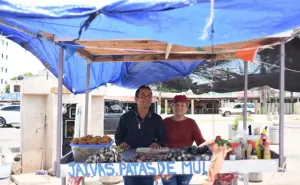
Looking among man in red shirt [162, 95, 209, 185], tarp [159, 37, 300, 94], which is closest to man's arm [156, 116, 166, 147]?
man in red shirt [162, 95, 209, 185]

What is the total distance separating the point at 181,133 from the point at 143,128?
488mm

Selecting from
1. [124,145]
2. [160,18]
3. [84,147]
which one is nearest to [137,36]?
[160,18]

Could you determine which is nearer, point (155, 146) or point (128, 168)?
point (128, 168)

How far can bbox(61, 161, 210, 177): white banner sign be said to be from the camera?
2.92m

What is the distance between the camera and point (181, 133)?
3.96 metres

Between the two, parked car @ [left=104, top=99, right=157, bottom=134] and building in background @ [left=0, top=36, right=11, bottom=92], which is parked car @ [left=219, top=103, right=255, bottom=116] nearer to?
parked car @ [left=104, top=99, right=157, bottom=134]

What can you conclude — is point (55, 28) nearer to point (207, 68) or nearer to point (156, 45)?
point (156, 45)

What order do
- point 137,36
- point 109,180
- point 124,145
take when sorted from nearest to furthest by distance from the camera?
1. point 137,36
2. point 124,145
3. point 109,180

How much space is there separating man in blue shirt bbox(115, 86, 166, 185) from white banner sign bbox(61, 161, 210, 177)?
0.81m

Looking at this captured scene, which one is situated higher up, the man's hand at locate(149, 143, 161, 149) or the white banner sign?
the man's hand at locate(149, 143, 161, 149)

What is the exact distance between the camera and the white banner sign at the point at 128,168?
2920 mm

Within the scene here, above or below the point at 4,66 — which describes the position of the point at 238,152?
below

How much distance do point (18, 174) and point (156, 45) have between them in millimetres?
4969

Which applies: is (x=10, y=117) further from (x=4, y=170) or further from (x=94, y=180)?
(x=4, y=170)
